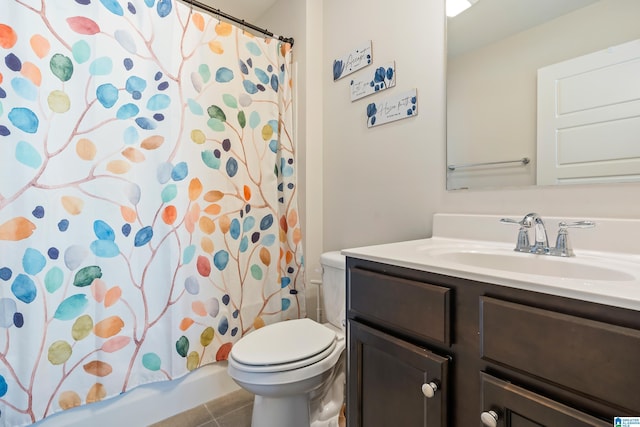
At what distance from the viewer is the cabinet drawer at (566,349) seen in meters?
0.50

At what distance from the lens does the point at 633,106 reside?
2.92ft

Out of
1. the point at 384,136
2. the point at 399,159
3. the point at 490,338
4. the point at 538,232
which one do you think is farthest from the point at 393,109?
the point at 490,338

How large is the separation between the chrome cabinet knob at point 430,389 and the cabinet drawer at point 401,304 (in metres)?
0.10

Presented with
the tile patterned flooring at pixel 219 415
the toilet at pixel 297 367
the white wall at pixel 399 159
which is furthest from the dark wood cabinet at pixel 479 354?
the tile patterned flooring at pixel 219 415

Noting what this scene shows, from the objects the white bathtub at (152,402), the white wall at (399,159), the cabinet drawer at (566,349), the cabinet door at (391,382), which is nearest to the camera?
the cabinet drawer at (566,349)

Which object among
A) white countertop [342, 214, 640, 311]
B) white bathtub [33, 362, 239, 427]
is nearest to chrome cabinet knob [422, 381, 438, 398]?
white countertop [342, 214, 640, 311]

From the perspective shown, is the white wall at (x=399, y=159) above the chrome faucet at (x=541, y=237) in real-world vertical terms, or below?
above

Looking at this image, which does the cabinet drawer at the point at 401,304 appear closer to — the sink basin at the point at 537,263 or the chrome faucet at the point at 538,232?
the sink basin at the point at 537,263

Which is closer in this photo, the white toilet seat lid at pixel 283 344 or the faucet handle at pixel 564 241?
the faucet handle at pixel 564 241

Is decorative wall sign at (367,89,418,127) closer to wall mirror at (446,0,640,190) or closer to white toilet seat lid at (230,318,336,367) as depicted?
wall mirror at (446,0,640,190)

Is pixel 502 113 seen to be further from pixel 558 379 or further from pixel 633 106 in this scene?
pixel 558 379

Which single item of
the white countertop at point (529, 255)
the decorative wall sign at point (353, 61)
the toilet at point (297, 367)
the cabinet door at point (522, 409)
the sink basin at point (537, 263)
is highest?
the decorative wall sign at point (353, 61)

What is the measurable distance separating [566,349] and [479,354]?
0.17 metres

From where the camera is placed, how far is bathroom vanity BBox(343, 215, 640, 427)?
0.52 m
